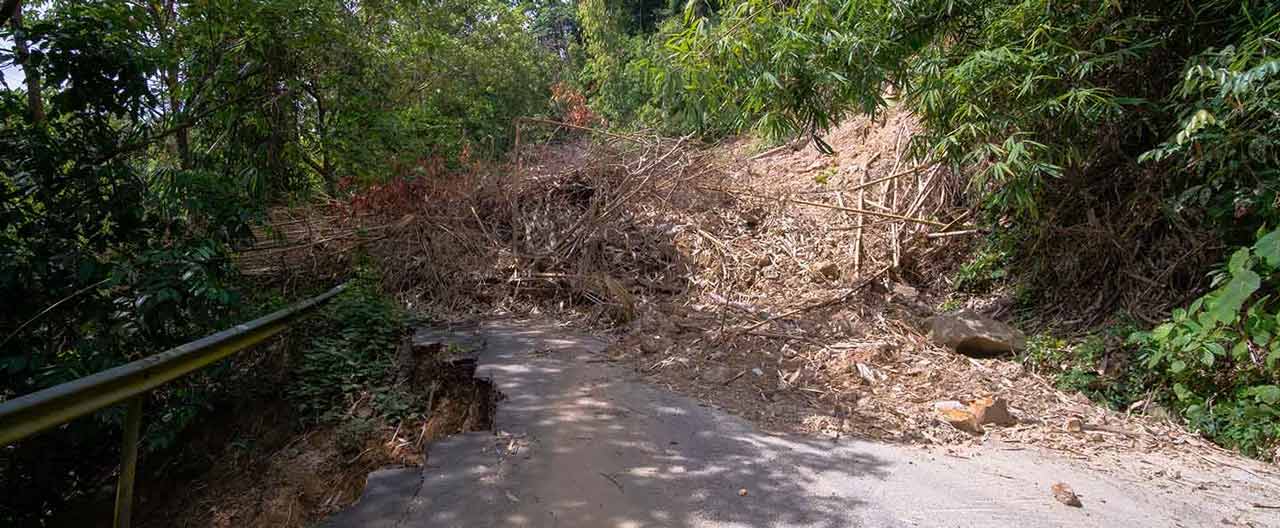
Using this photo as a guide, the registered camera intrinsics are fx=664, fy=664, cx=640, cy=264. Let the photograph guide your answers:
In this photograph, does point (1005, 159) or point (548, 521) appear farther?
point (1005, 159)

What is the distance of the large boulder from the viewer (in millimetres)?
5781

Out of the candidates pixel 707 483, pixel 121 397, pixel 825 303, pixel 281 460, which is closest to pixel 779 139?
pixel 825 303

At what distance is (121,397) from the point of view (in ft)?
8.19

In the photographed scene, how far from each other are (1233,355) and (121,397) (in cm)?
627

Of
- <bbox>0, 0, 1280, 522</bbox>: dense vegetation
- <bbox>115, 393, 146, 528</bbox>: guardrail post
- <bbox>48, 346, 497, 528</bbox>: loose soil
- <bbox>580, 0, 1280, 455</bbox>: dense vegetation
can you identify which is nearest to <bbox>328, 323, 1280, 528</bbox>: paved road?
<bbox>48, 346, 497, 528</bbox>: loose soil

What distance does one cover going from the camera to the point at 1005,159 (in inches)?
202

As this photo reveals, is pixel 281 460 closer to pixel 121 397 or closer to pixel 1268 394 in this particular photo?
pixel 121 397

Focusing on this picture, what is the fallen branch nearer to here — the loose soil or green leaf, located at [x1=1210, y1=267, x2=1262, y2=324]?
the loose soil

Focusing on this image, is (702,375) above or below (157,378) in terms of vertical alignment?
below

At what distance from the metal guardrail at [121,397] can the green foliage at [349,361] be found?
3.72ft

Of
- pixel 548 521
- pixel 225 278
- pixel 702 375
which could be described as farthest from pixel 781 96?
pixel 225 278

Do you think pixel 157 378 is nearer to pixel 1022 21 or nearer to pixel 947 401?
pixel 947 401

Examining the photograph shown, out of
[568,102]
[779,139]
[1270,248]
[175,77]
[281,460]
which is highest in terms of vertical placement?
[568,102]

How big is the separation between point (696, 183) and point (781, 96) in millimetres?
3244
